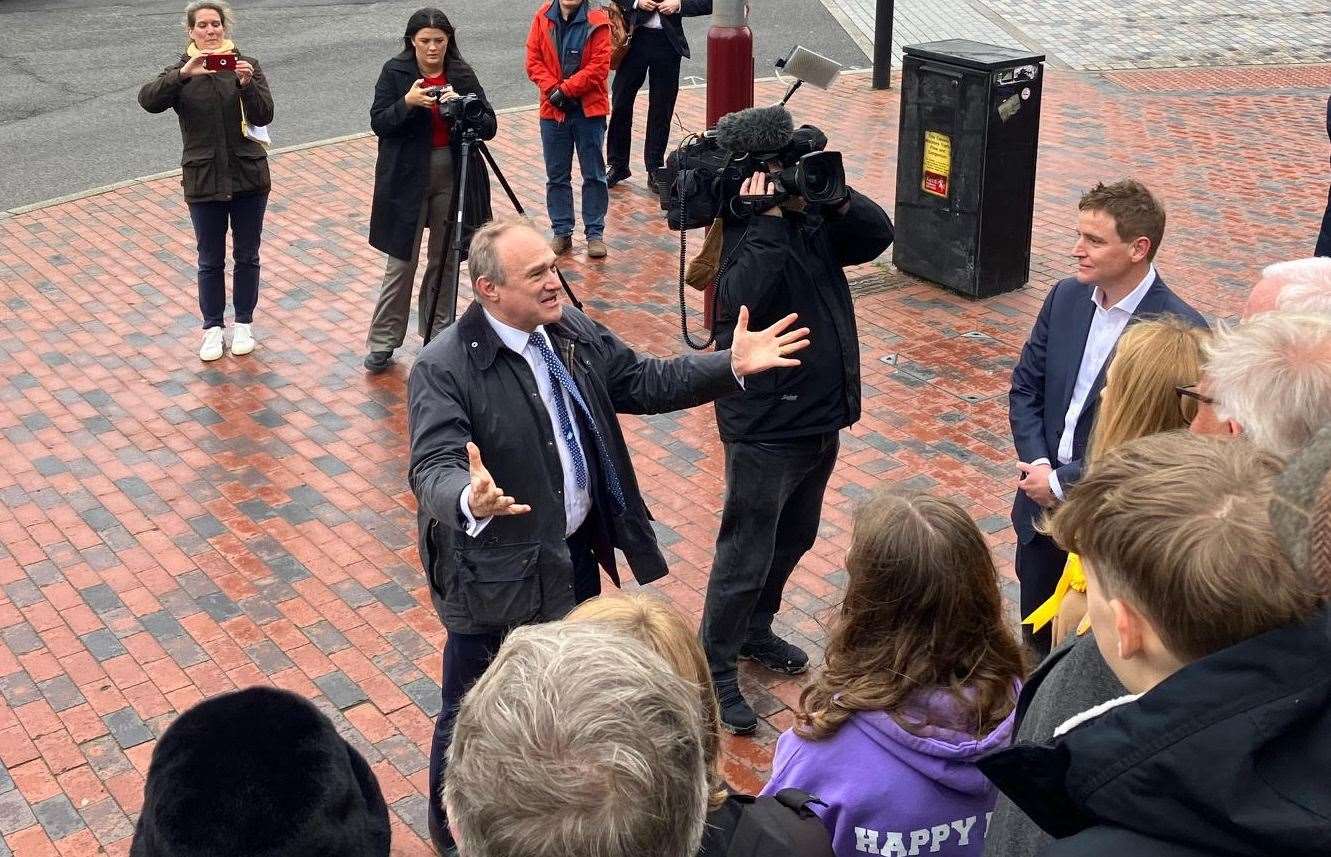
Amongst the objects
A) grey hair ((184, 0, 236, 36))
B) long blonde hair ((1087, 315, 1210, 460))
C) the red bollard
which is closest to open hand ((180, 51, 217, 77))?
grey hair ((184, 0, 236, 36))

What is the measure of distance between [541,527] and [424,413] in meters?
0.46

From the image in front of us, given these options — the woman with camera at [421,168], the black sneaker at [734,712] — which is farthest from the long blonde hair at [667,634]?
the woman with camera at [421,168]

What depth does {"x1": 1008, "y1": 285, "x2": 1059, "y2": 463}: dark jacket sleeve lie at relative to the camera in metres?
4.62

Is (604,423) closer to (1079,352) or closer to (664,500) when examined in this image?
(1079,352)

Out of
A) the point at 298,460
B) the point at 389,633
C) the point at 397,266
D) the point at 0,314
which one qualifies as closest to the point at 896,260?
the point at 397,266

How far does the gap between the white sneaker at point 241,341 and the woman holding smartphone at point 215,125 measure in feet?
0.63

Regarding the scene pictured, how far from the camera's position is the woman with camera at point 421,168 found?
7250mm

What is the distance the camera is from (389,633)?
214 inches

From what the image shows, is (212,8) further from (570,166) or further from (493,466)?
(493,466)

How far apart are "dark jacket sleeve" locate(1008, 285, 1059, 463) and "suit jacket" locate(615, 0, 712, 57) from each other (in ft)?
21.0

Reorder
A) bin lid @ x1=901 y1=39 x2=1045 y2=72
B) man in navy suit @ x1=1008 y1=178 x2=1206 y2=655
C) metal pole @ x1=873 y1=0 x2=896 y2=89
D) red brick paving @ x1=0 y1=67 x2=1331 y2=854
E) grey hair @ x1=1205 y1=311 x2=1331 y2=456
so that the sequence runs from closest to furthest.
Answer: grey hair @ x1=1205 y1=311 x2=1331 y2=456 → man in navy suit @ x1=1008 y1=178 x2=1206 y2=655 → red brick paving @ x1=0 y1=67 x2=1331 y2=854 → bin lid @ x1=901 y1=39 x2=1045 y2=72 → metal pole @ x1=873 y1=0 x2=896 y2=89

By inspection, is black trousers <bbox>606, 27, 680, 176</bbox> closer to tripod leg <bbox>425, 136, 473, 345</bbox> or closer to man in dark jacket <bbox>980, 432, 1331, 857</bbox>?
tripod leg <bbox>425, 136, 473, 345</bbox>

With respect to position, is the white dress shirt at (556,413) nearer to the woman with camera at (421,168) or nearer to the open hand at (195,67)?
the woman with camera at (421,168)

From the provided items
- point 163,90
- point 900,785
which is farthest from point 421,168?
point 900,785
